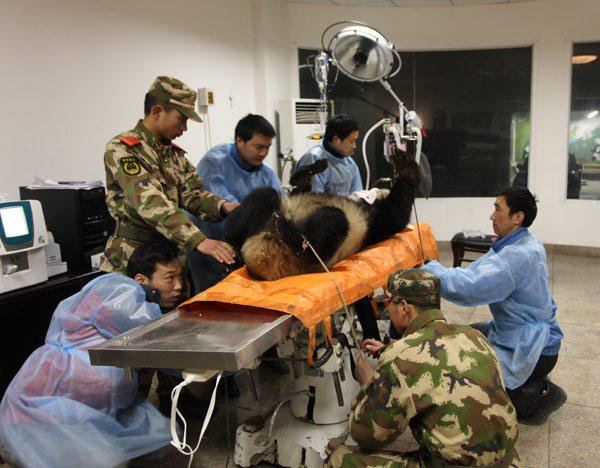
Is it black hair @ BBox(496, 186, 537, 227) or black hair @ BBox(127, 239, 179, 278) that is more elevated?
black hair @ BBox(496, 186, 537, 227)

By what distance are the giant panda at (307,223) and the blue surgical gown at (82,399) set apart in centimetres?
47

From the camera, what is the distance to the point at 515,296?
2324mm

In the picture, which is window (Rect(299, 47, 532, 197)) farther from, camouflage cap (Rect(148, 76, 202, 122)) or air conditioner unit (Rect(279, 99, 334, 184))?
camouflage cap (Rect(148, 76, 202, 122))

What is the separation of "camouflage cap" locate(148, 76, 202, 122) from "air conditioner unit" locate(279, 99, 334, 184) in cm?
273

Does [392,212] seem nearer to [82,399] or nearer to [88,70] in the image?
[82,399]

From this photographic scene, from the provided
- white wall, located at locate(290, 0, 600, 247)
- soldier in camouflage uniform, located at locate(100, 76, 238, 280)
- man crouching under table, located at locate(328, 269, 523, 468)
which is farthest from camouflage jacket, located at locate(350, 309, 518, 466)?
white wall, located at locate(290, 0, 600, 247)

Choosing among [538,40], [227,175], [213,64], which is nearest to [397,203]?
[227,175]

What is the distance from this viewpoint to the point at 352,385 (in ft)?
7.38

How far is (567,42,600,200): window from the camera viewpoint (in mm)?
5418

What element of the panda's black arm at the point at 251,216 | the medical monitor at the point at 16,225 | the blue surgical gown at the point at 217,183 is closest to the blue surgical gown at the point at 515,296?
the panda's black arm at the point at 251,216

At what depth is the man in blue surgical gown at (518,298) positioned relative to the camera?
2.22 meters

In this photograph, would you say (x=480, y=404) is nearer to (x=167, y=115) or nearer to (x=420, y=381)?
(x=420, y=381)

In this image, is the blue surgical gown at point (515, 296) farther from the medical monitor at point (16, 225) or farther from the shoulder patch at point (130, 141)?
the medical monitor at point (16, 225)

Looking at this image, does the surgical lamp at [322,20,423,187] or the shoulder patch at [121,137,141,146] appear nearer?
the shoulder patch at [121,137,141,146]
